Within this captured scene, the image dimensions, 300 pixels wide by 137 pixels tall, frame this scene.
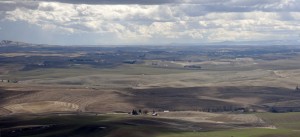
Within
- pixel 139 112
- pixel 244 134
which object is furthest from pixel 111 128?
pixel 139 112

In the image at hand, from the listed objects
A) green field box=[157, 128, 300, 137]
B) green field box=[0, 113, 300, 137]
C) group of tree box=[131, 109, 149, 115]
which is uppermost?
group of tree box=[131, 109, 149, 115]

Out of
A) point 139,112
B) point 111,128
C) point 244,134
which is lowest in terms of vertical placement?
point 244,134

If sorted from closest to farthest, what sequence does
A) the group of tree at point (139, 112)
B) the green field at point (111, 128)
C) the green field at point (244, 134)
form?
the green field at point (244, 134)
the green field at point (111, 128)
the group of tree at point (139, 112)

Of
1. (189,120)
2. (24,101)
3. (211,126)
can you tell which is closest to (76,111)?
(24,101)

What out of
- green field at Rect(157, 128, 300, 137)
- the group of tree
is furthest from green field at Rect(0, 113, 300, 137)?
the group of tree

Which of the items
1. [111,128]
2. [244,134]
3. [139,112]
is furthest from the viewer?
[139,112]

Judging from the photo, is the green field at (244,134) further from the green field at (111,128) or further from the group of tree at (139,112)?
the group of tree at (139,112)

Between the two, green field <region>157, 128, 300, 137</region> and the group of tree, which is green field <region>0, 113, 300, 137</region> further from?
the group of tree

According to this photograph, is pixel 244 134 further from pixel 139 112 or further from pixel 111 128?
pixel 139 112

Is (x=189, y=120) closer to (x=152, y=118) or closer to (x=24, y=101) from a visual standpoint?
(x=152, y=118)

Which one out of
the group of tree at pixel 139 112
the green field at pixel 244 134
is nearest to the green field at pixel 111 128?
the green field at pixel 244 134

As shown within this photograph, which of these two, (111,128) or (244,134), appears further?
(111,128)
